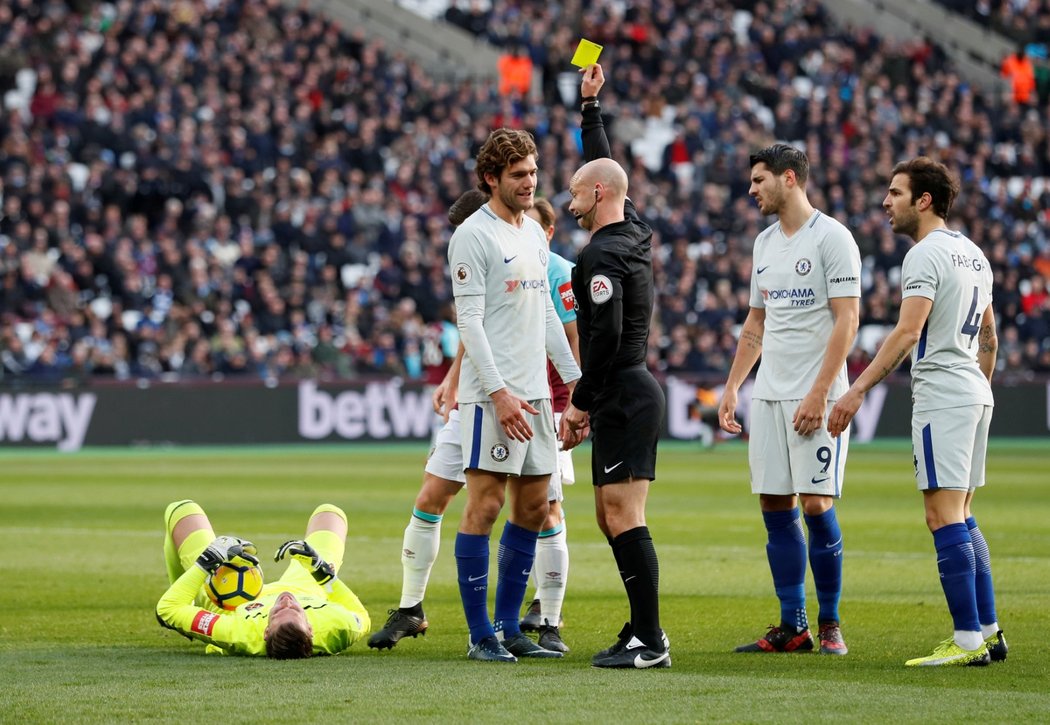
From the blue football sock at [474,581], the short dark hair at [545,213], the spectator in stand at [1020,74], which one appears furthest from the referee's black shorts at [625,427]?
the spectator in stand at [1020,74]

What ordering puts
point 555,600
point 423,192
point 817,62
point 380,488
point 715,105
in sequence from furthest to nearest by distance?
1. point 817,62
2. point 715,105
3. point 423,192
4. point 380,488
5. point 555,600

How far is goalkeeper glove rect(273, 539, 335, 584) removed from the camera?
27.0 ft

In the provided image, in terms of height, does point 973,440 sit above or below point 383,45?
→ below

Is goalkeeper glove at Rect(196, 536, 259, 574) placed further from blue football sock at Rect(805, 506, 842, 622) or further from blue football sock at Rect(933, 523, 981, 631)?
blue football sock at Rect(933, 523, 981, 631)

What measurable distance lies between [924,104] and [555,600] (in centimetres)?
3348

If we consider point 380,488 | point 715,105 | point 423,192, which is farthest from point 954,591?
point 715,105

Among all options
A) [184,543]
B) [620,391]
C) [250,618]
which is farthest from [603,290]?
[184,543]

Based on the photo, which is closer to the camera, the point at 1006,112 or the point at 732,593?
the point at 732,593

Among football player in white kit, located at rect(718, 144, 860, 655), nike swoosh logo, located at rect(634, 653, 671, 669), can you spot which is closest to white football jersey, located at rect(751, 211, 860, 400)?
football player in white kit, located at rect(718, 144, 860, 655)

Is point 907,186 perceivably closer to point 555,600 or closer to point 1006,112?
point 555,600

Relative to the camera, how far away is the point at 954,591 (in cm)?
777

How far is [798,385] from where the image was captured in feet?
26.9

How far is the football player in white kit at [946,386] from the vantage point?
25.4ft

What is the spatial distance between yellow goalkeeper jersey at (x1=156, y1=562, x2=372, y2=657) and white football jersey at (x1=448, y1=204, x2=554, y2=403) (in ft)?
4.00
